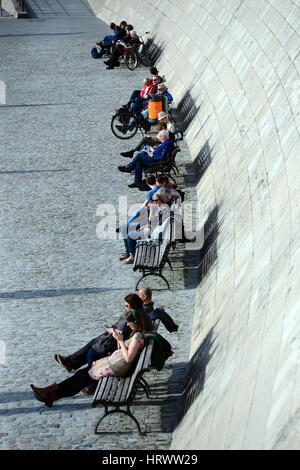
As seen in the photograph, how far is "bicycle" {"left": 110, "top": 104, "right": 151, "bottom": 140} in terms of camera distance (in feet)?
63.5

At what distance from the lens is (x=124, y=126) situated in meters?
19.4

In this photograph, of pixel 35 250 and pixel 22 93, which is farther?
pixel 22 93

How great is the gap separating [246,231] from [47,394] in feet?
8.86

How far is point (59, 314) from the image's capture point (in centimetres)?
1130

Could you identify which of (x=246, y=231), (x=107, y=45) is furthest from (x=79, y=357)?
(x=107, y=45)

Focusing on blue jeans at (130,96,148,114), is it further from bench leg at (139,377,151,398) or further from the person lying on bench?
bench leg at (139,377,151,398)

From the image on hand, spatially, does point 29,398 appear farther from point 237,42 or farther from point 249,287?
point 237,42

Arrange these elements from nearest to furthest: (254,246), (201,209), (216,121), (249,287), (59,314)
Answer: (249,287) < (254,246) < (59,314) < (201,209) < (216,121)

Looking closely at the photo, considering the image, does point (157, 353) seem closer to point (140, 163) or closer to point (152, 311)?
point (152, 311)

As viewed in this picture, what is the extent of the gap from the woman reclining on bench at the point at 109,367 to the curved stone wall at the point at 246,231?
640mm

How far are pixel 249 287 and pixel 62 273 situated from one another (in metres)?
4.55

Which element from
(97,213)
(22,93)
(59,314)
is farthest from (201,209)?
(22,93)

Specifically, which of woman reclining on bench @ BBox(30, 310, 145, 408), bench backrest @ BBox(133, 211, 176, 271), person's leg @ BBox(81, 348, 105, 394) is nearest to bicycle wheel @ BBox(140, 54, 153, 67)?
bench backrest @ BBox(133, 211, 176, 271)

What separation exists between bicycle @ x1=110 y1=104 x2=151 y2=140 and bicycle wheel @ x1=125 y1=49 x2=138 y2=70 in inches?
267
